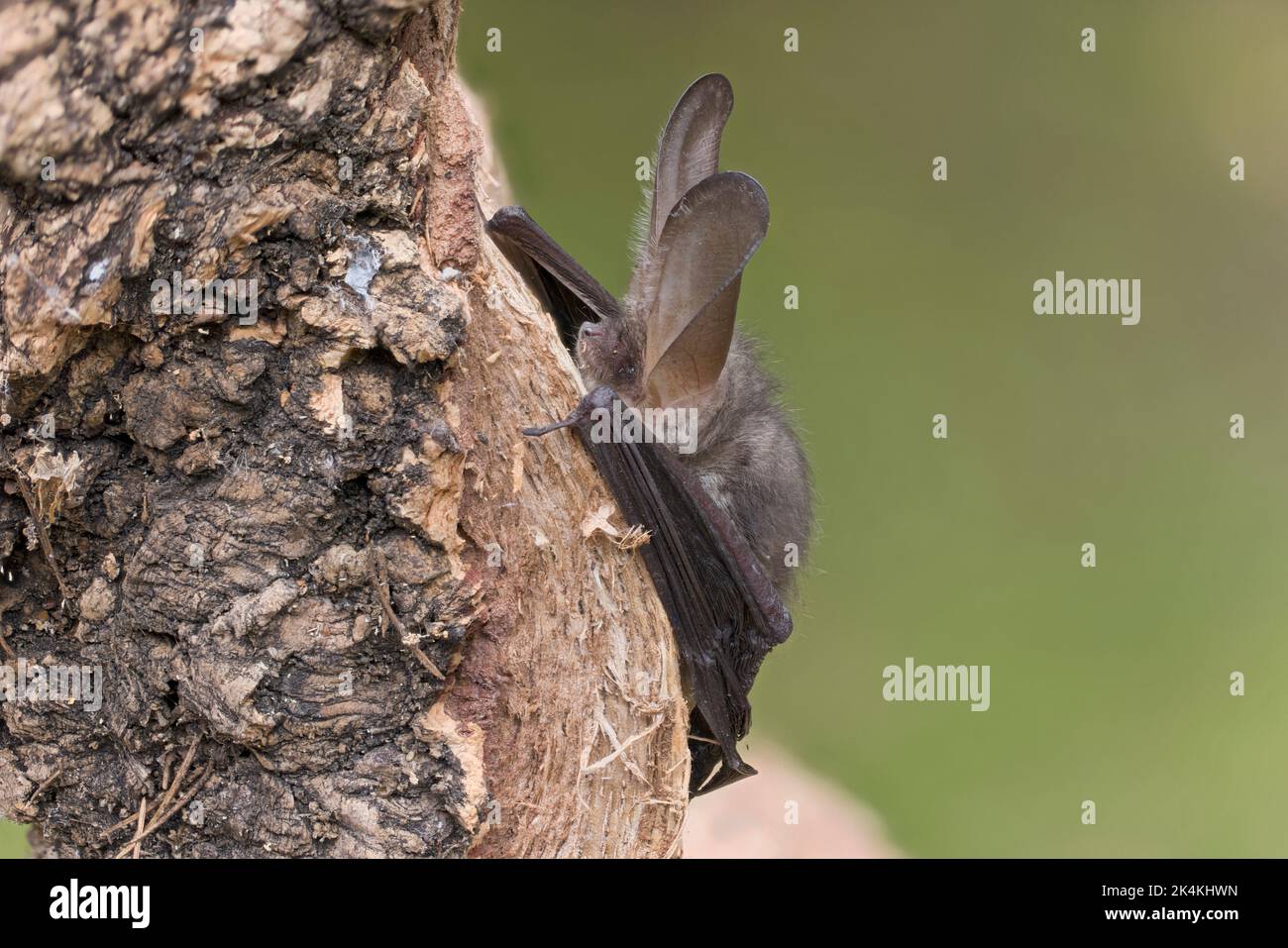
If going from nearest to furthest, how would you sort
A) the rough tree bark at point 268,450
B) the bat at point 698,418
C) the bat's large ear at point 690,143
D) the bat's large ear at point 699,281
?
1. the rough tree bark at point 268,450
2. the bat's large ear at point 699,281
3. the bat at point 698,418
4. the bat's large ear at point 690,143

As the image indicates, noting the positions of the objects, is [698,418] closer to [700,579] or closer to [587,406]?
[700,579]

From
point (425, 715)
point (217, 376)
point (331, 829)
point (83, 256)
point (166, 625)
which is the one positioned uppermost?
point (83, 256)

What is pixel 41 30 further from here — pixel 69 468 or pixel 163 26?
pixel 69 468

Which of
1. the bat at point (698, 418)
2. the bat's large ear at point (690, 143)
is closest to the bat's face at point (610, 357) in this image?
the bat at point (698, 418)

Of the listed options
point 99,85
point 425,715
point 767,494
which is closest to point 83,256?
point 99,85

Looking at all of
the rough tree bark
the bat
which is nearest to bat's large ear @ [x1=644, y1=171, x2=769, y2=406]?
the bat

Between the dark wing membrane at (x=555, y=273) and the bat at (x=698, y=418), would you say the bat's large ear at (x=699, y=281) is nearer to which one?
the bat at (x=698, y=418)

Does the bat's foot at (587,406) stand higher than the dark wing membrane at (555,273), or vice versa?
the dark wing membrane at (555,273)


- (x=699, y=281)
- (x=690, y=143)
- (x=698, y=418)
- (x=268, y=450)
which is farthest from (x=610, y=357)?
(x=268, y=450)
